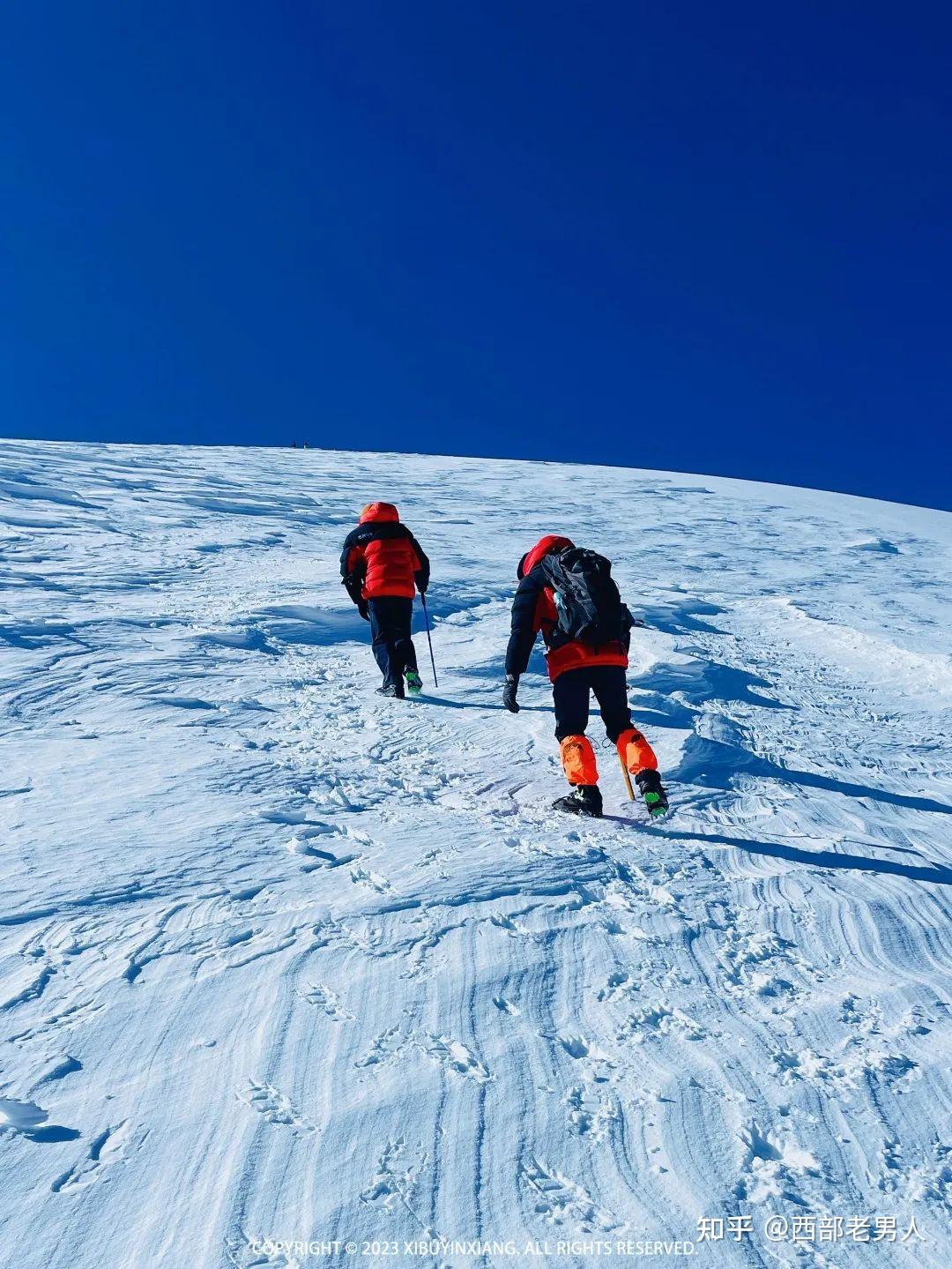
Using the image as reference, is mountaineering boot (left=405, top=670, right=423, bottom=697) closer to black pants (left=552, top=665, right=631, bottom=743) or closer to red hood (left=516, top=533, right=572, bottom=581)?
red hood (left=516, top=533, right=572, bottom=581)

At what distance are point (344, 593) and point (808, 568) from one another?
7.01 m

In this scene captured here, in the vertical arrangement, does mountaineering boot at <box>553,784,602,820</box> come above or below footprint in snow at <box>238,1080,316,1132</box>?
above

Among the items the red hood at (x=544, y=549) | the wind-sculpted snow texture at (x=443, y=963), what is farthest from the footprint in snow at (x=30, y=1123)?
the red hood at (x=544, y=549)

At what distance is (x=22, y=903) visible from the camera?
8.47 ft

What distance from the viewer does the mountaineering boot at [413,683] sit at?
5.52 metres

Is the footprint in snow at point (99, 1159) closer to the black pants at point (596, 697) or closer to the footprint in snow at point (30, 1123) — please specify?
the footprint in snow at point (30, 1123)

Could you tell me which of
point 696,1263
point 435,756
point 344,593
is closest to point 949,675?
point 435,756

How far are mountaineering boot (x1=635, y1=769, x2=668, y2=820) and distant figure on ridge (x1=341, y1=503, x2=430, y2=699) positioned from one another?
2257 mm

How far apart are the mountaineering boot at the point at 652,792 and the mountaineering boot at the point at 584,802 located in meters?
0.21

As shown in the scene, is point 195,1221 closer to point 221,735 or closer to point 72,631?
point 221,735

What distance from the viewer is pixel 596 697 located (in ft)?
13.0

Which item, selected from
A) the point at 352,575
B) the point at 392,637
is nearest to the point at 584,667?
the point at 392,637

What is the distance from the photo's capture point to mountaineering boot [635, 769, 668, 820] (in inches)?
140

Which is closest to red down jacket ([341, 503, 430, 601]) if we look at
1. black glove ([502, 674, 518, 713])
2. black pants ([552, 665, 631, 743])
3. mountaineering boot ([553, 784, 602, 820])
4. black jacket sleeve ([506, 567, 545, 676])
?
black jacket sleeve ([506, 567, 545, 676])
